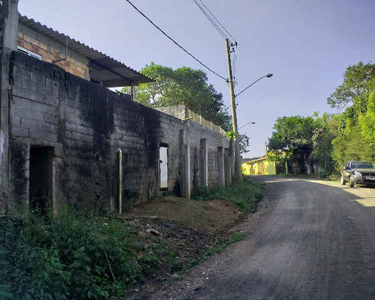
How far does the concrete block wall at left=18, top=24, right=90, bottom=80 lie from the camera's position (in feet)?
30.5

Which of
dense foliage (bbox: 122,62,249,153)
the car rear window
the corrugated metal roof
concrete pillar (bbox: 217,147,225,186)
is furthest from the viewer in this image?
dense foliage (bbox: 122,62,249,153)

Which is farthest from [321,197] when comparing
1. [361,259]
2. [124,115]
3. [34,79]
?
[34,79]

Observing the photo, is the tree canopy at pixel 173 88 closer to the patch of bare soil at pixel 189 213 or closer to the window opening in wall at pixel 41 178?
the patch of bare soil at pixel 189 213

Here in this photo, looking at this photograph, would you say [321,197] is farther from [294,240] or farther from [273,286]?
[273,286]

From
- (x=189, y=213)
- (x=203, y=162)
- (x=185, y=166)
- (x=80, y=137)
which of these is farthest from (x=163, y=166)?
(x=80, y=137)

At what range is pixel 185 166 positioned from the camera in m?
13.1

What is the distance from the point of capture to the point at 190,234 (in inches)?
315

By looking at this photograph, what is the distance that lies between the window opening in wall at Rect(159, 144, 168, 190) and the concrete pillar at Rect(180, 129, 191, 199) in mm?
1242

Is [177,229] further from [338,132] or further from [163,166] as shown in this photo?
[338,132]

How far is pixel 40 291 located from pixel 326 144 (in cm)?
3101

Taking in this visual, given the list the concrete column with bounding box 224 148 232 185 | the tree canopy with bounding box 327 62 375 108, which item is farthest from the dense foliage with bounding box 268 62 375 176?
the concrete column with bounding box 224 148 232 185

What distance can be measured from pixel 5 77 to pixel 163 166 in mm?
6815

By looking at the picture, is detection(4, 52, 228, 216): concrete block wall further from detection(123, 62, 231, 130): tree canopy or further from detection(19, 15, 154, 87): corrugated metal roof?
detection(123, 62, 231, 130): tree canopy

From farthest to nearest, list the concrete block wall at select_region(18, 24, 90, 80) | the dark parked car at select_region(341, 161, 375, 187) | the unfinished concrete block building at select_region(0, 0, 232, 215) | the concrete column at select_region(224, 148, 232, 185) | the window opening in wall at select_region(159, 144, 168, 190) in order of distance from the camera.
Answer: the concrete column at select_region(224, 148, 232, 185)
the dark parked car at select_region(341, 161, 375, 187)
the window opening in wall at select_region(159, 144, 168, 190)
the concrete block wall at select_region(18, 24, 90, 80)
the unfinished concrete block building at select_region(0, 0, 232, 215)
